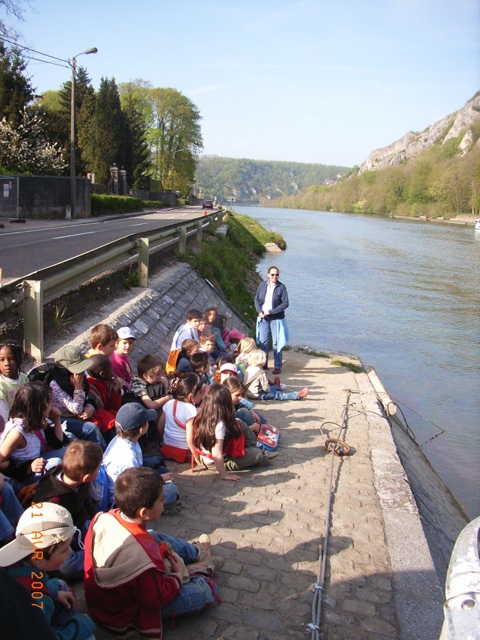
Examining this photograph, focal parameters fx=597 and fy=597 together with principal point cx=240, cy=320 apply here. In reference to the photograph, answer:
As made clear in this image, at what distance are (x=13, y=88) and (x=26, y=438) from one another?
31.5 meters

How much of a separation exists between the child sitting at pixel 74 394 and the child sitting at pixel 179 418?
82cm

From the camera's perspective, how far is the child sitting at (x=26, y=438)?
12.1 feet

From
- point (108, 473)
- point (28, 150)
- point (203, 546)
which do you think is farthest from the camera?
point (28, 150)

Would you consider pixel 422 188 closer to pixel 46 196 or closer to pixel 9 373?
pixel 46 196

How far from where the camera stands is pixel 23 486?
3686 mm

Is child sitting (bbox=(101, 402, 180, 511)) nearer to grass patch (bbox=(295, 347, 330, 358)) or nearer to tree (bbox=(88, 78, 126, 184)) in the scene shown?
grass patch (bbox=(295, 347, 330, 358))

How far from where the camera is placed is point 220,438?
4.98 meters

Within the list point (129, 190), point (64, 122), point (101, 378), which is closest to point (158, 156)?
point (129, 190)

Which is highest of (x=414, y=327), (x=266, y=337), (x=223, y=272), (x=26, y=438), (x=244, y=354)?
(x=223, y=272)

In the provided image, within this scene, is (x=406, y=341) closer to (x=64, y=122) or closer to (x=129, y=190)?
(x=64, y=122)

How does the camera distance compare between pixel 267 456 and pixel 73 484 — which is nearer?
pixel 73 484

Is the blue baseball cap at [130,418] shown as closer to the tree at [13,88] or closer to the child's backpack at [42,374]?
the child's backpack at [42,374]

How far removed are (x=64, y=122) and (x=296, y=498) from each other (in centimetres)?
4107

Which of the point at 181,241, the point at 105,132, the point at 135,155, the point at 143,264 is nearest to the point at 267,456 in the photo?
the point at 143,264
